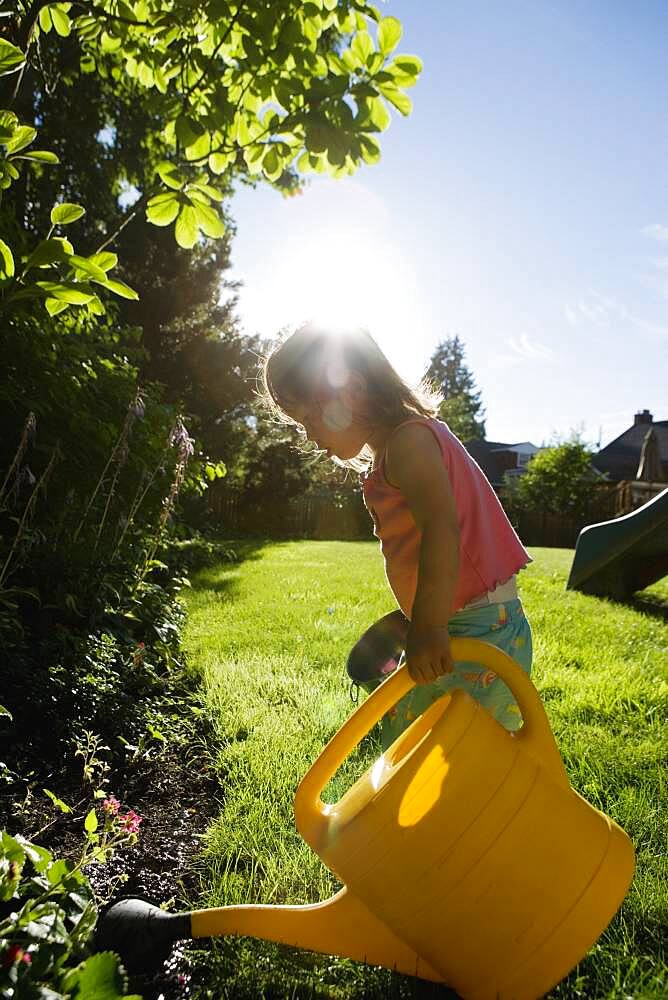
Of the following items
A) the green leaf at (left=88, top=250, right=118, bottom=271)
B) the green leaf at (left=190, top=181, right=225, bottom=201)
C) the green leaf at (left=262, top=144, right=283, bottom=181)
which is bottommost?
the green leaf at (left=88, top=250, right=118, bottom=271)

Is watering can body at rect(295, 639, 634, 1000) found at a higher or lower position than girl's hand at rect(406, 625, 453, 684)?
lower

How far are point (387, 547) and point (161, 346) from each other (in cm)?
1421

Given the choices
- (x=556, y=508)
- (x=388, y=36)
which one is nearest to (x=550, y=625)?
(x=388, y=36)

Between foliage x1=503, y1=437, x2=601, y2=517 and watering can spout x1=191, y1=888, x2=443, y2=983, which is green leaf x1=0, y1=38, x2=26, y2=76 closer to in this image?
watering can spout x1=191, y1=888, x2=443, y2=983

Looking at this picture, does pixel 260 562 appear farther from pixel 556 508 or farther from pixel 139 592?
pixel 556 508

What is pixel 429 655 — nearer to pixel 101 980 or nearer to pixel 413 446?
pixel 413 446

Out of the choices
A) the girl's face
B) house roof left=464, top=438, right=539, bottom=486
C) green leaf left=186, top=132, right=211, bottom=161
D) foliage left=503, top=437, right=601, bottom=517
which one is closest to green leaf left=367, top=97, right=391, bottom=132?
green leaf left=186, top=132, right=211, bottom=161

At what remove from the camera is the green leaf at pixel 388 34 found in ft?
4.75

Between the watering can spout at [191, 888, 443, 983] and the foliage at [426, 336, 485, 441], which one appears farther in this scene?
the foliage at [426, 336, 485, 441]

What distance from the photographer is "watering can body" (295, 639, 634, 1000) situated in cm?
96

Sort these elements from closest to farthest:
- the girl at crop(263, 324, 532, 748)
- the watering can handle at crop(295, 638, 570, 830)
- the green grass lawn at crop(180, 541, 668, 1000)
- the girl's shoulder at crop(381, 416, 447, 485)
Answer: the watering can handle at crop(295, 638, 570, 830) < the green grass lawn at crop(180, 541, 668, 1000) < the girl's shoulder at crop(381, 416, 447, 485) < the girl at crop(263, 324, 532, 748)

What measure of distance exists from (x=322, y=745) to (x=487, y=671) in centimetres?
97

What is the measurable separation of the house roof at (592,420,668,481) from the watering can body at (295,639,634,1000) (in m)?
30.4

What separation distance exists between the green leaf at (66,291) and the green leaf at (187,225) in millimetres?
676
